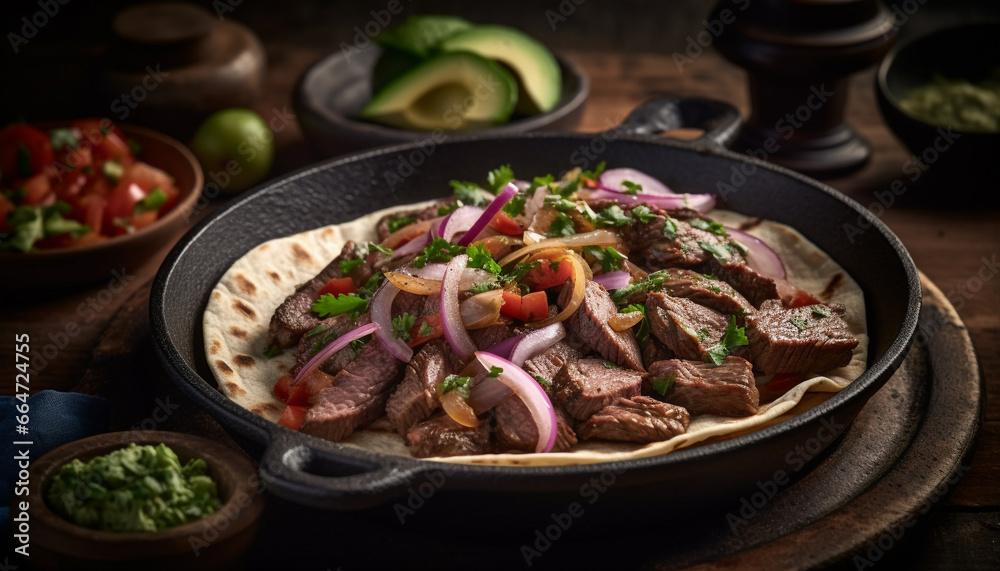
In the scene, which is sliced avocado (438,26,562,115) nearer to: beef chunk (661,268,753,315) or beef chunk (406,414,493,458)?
beef chunk (661,268,753,315)

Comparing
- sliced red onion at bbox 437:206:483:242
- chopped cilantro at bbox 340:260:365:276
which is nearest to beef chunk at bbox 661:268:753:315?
sliced red onion at bbox 437:206:483:242

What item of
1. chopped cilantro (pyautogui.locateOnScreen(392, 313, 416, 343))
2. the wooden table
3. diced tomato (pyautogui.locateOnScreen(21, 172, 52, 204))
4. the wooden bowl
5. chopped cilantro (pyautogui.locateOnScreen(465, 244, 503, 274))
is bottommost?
the wooden table

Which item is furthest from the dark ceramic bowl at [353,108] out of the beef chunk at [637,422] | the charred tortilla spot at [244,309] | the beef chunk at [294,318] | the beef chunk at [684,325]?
the beef chunk at [637,422]

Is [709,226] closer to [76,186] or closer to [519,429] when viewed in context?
[519,429]

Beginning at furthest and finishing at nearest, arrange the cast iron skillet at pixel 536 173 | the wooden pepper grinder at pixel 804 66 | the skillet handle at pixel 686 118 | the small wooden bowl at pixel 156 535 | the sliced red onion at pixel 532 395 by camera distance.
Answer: the wooden pepper grinder at pixel 804 66 < the skillet handle at pixel 686 118 < the sliced red onion at pixel 532 395 < the cast iron skillet at pixel 536 173 < the small wooden bowl at pixel 156 535

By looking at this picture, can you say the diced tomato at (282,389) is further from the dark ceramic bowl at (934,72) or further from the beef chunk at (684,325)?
the dark ceramic bowl at (934,72)

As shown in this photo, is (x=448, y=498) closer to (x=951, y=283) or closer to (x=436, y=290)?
(x=436, y=290)
